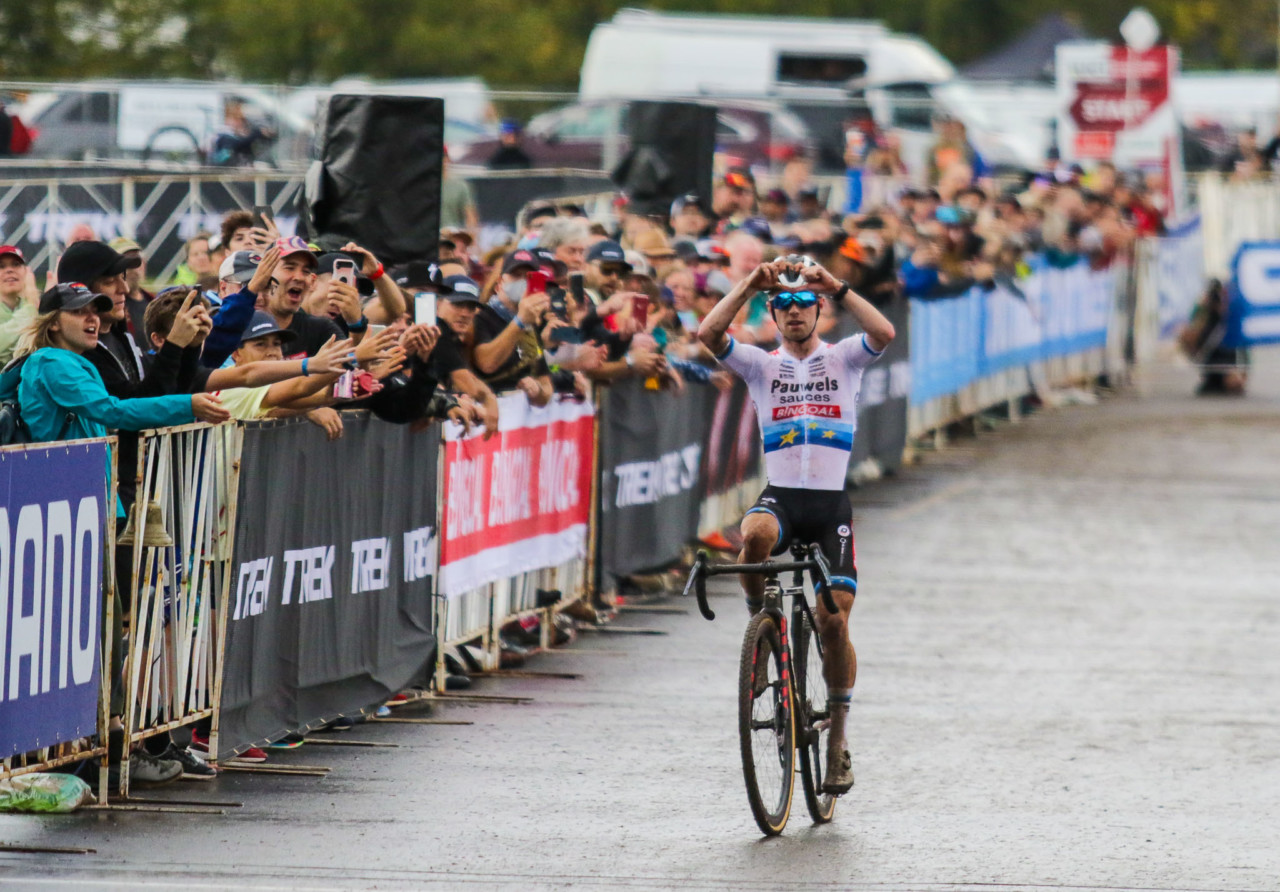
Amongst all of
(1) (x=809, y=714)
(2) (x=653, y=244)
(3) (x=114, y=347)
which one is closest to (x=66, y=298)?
(3) (x=114, y=347)

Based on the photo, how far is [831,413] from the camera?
32.3ft

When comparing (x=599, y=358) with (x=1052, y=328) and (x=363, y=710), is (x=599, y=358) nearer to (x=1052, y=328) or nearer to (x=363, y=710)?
(x=363, y=710)

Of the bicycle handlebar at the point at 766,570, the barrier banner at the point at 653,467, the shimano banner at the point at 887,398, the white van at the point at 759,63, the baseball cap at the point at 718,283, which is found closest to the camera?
the bicycle handlebar at the point at 766,570

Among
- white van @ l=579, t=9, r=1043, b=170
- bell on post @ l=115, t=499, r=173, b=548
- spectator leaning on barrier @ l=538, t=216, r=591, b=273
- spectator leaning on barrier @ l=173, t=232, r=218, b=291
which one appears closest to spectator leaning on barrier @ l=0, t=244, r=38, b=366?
spectator leaning on barrier @ l=173, t=232, r=218, b=291

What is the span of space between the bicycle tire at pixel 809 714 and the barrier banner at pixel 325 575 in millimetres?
2264

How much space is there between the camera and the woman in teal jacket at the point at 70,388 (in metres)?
9.04

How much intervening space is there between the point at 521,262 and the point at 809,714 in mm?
4560

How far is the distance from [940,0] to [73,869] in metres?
64.4

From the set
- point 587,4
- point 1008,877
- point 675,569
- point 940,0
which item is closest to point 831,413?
point 1008,877

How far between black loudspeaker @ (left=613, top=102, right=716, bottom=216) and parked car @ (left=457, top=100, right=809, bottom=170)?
10734 millimetres

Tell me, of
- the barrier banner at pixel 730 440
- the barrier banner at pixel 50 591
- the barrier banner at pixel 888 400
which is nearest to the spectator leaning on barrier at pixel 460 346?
the barrier banner at pixel 50 591

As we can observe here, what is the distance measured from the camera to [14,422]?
29.8ft

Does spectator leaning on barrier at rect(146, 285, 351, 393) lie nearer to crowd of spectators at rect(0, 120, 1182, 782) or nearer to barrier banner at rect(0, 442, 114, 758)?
crowd of spectators at rect(0, 120, 1182, 782)

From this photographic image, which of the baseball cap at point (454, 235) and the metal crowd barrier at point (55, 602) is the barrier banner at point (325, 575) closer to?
the metal crowd barrier at point (55, 602)
